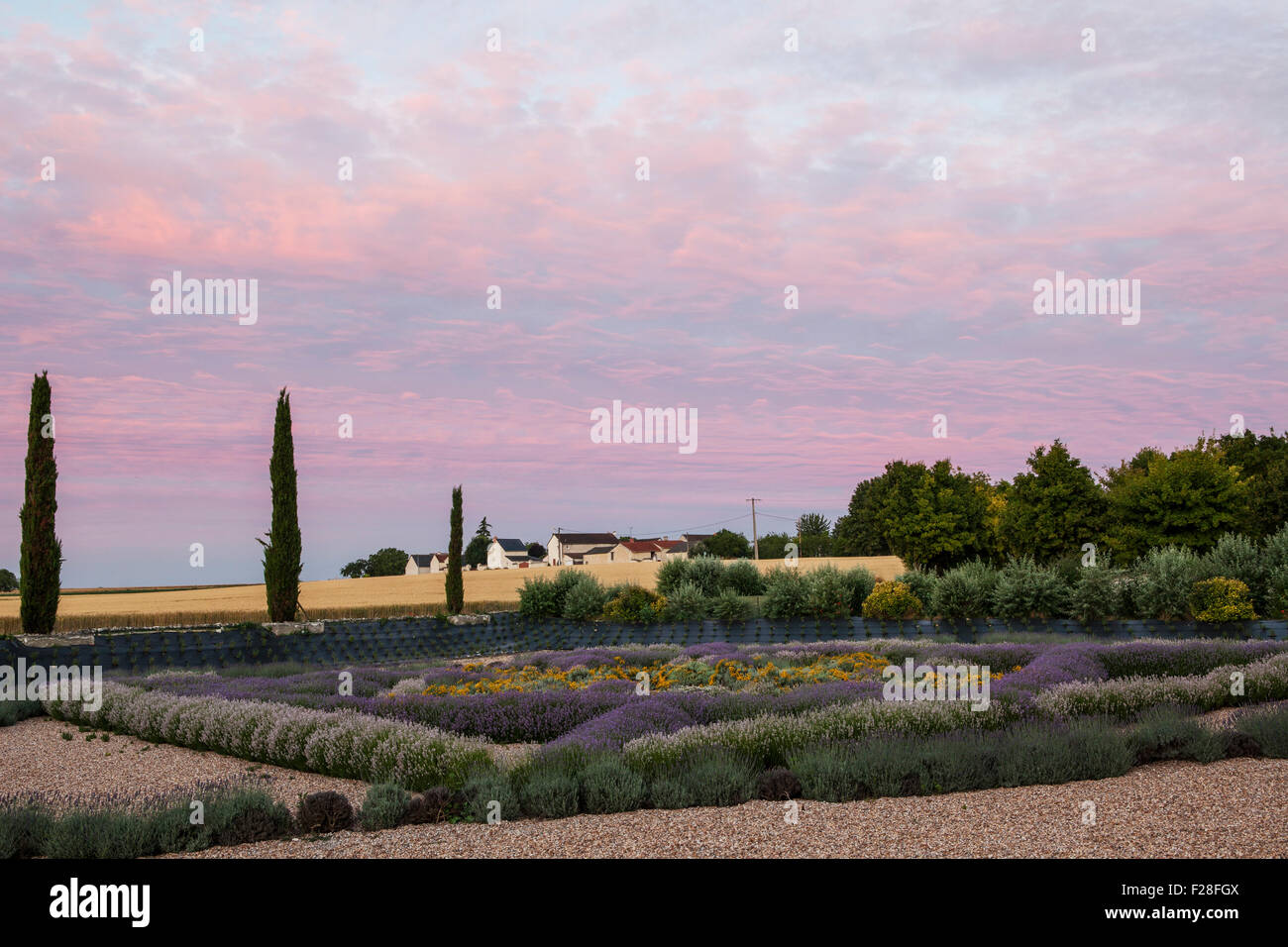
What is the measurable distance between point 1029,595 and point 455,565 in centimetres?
1671

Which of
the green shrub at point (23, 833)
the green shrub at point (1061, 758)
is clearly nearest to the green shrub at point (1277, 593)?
the green shrub at point (1061, 758)

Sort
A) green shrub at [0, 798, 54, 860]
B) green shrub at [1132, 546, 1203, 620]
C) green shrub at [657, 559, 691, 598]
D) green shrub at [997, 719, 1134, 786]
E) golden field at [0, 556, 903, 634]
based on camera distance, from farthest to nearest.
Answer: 1. golden field at [0, 556, 903, 634]
2. green shrub at [657, 559, 691, 598]
3. green shrub at [1132, 546, 1203, 620]
4. green shrub at [997, 719, 1134, 786]
5. green shrub at [0, 798, 54, 860]

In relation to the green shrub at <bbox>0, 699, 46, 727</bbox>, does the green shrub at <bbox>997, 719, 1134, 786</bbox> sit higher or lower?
higher

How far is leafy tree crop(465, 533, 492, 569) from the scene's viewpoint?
115562 mm

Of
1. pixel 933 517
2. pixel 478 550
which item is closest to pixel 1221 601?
pixel 933 517

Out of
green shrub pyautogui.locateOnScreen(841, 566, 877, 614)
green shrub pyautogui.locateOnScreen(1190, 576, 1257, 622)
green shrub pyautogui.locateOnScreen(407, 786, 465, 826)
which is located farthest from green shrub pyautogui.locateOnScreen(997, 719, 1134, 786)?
green shrub pyautogui.locateOnScreen(841, 566, 877, 614)

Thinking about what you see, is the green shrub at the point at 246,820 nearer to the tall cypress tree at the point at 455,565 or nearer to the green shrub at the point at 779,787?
the green shrub at the point at 779,787

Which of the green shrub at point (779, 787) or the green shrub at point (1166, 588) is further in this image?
the green shrub at point (1166, 588)

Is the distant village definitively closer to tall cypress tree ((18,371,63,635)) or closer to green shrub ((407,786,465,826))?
tall cypress tree ((18,371,63,635))

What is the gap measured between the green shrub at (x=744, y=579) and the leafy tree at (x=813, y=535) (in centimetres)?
6744

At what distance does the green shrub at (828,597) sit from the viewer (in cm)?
2095

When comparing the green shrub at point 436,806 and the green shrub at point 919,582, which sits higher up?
the green shrub at point 919,582

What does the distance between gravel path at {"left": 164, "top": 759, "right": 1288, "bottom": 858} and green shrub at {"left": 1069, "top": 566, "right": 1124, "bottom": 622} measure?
12.5m
